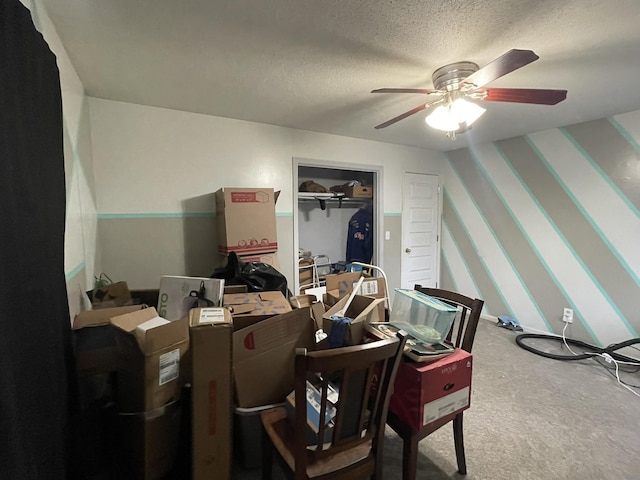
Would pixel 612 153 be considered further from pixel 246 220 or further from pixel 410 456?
pixel 246 220

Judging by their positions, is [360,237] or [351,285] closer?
[351,285]

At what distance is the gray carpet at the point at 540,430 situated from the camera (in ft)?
5.32

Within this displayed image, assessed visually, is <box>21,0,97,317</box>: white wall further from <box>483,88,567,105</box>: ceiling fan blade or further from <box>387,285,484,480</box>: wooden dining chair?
<box>483,88,567,105</box>: ceiling fan blade

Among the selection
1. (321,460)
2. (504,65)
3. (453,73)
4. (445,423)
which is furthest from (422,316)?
(453,73)

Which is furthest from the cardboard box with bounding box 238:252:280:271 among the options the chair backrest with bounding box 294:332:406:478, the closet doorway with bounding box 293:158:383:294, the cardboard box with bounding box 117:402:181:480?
the chair backrest with bounding box 294:332:406:478

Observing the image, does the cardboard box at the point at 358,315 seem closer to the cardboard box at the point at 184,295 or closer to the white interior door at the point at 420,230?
the cardboard box at the point at 184,295

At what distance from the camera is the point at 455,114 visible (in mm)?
1910

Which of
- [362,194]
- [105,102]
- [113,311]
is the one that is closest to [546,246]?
[362,194]

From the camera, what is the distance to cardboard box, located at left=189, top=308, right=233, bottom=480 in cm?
129

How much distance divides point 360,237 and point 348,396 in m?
3.32

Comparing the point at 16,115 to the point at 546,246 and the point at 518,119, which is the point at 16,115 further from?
the point at 546,246

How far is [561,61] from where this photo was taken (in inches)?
70.7

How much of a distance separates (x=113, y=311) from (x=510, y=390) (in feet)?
9.58

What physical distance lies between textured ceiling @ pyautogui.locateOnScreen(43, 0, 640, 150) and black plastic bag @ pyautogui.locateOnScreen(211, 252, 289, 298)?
1.33 m
